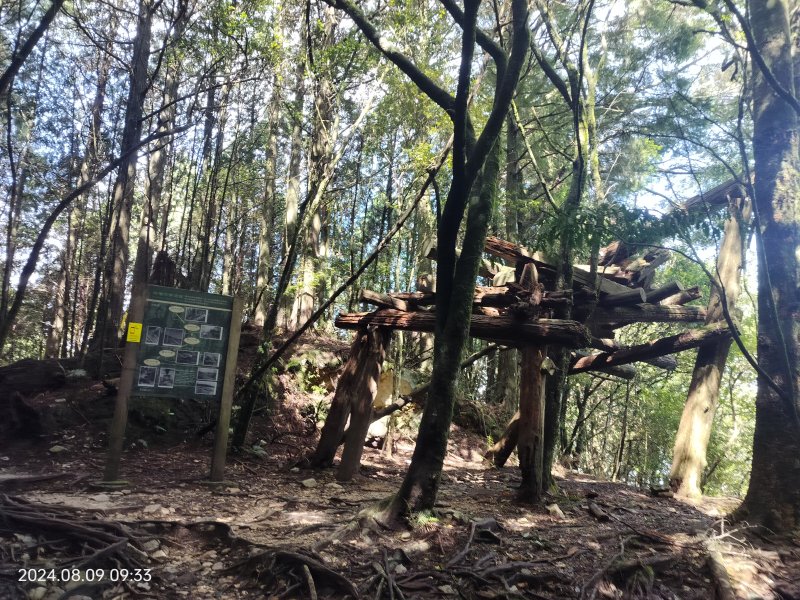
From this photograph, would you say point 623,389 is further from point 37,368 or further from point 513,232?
point 37,368

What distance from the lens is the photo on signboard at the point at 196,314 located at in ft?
20.7

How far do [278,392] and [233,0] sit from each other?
296 inches

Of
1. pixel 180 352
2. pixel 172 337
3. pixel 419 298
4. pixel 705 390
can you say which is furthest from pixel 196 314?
pixel 705 390

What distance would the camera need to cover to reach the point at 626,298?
8523mm

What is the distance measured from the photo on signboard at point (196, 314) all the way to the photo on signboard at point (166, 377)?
69 cm

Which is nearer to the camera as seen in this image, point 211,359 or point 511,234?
point 211,359

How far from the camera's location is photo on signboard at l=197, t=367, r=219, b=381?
6.28 meters

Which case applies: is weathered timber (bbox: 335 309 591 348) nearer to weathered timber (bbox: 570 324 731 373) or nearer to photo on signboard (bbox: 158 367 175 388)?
photo on signboard (bbox: 158 367 175 388)

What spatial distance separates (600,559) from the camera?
4.11 metres

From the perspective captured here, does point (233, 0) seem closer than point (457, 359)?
No

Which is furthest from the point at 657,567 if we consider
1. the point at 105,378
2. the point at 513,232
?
the point at 513,232

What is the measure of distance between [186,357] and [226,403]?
31.2 inches

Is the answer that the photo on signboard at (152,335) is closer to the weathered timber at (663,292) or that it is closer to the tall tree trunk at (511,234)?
the weathered timber at (663,292)

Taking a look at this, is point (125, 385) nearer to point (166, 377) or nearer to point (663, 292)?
point (166, 377)
